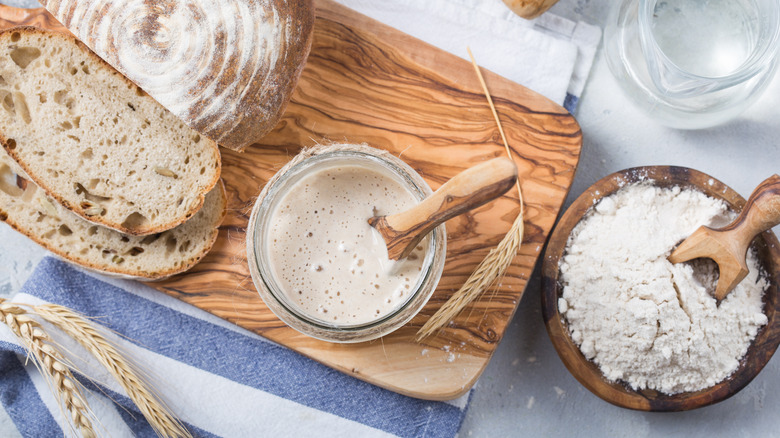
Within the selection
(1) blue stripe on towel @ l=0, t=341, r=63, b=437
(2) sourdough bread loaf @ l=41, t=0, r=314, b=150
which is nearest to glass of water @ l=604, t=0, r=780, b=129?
(2) sourdough bread loaf @ l=41, t=0, r=314, b=150

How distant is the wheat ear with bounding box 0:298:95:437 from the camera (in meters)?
1.27

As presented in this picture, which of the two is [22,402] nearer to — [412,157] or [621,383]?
[412,157]

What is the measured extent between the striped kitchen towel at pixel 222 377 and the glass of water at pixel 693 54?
2.89ft

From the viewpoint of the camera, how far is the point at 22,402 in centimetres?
142

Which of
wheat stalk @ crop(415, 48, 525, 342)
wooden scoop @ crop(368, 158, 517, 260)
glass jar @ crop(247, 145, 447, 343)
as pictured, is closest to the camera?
wooden scoop @ crop(368, 158, 517, 260)

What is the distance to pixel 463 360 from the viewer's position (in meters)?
1.28

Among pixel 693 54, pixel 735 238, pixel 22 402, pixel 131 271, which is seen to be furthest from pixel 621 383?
pixel 22 402

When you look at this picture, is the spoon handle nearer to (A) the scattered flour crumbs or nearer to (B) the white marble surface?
(A) the scattered flour crumbs

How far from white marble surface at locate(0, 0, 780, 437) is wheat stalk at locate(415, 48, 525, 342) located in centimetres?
25

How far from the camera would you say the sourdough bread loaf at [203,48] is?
45.8 inches

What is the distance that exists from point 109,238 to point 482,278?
2.86 feet

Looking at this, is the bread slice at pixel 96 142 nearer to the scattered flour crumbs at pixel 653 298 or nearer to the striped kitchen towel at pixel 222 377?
the striped kitchen towel at pixel 222 377

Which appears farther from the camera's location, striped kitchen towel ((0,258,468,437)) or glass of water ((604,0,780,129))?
striped kitchen towel ((0,258,468,437))

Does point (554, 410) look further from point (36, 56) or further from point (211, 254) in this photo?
point (36, 56)
